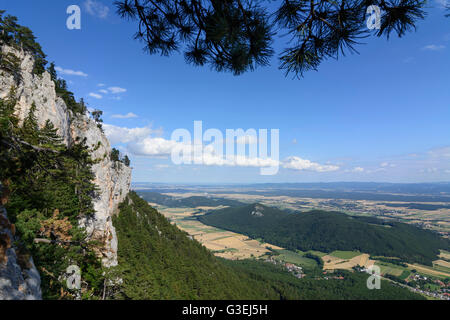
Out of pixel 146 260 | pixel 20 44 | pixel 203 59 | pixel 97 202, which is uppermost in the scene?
pixel 20 44

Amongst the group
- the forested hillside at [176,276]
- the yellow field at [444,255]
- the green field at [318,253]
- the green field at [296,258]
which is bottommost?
the green field at [318,253]

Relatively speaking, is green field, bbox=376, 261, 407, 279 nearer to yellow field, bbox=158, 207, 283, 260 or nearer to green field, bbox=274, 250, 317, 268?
green field, bbox=274, 250, 317, 268

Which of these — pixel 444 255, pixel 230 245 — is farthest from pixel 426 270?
pixel 230 245

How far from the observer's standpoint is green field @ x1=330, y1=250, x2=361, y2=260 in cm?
13248

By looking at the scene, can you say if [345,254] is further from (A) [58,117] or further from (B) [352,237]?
(A) [58,117]

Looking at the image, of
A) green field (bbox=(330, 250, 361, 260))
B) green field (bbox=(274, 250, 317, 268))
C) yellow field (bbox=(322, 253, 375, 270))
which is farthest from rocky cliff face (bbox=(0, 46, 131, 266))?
green field (bbox=(330, 250, 361, 260))

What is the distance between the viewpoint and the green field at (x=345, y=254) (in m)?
132

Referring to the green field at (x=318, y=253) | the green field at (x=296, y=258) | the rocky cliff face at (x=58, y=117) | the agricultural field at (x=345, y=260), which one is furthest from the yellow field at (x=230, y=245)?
the rocky cliff face at (x=58, y=117)

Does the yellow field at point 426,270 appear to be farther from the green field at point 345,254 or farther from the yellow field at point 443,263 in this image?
the green field at point 345,254

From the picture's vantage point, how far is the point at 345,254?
453 ft

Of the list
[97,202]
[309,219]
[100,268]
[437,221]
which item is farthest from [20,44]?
[437,221]
